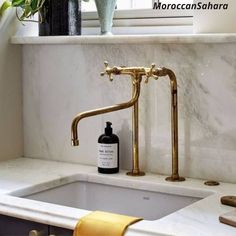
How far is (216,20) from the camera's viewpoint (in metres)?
1.61

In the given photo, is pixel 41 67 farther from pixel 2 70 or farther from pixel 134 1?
pixel 134 1

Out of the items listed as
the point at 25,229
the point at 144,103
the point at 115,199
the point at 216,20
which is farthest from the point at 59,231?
the point at 216,20

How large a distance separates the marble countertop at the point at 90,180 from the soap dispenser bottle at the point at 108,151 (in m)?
0.03

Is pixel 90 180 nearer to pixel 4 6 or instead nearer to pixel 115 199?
pixel 115 199

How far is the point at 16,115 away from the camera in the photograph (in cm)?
200

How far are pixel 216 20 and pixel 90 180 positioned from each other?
60 cm

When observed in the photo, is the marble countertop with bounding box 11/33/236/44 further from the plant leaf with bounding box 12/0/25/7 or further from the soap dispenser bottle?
the soap dispenser bottle

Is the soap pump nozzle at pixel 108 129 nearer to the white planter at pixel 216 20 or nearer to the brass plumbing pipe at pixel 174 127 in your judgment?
the brass plumbing pipe at pixel 174 127

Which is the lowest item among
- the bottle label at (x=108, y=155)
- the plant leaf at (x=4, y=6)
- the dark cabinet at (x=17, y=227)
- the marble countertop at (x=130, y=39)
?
the dark cabinet at (x=17, y=227)

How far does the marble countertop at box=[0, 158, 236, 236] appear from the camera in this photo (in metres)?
1.20

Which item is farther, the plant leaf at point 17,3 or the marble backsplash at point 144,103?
the plant leaf at point 17,3

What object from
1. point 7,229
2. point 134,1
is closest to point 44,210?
point 7,229

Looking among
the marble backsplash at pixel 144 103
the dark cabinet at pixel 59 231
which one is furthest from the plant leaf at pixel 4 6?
the dark cabinet at pixel 59 231

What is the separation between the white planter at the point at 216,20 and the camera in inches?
62.7
